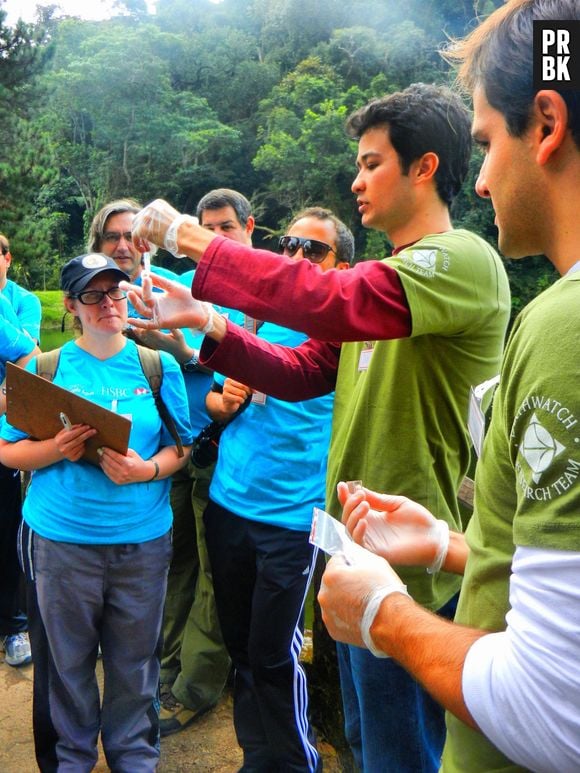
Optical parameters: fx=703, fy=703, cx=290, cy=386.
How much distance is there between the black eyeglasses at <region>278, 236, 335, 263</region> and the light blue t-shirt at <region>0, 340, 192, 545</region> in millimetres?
711

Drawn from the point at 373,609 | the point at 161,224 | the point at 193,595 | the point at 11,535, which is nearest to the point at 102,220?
the point at 11,535

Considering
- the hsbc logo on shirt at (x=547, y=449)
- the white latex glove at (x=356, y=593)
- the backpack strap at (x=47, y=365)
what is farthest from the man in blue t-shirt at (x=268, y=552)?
the hsbc logo on shirt at (x=547, y=449)

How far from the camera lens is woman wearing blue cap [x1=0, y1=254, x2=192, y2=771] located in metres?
2.54

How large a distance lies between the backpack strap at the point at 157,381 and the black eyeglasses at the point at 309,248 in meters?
0.71

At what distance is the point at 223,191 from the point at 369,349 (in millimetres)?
2267

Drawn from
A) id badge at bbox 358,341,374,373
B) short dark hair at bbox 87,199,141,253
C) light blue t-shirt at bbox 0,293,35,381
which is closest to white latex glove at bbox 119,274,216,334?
id badge at bbox 358,341,374,373

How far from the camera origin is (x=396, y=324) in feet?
→ 5.49

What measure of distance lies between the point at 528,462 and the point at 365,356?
1128mm

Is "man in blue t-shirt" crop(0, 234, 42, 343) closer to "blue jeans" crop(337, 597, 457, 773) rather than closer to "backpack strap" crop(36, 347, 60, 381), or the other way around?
"backpack strap" crop(36, 347, 60, 381)

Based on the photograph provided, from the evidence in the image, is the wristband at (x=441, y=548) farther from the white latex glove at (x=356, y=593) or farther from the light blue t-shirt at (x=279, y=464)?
the light blue t-shirt at (x=279, y=464)

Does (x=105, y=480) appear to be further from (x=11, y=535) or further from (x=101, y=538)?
(x=11, y=535)

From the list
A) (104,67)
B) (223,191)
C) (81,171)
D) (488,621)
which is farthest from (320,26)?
(488,621)

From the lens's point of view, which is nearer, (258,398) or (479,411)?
(479,411)

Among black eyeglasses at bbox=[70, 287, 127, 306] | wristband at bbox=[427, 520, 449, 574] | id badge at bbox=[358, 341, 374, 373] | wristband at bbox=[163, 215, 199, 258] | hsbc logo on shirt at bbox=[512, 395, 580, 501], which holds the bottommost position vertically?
wristband at bbox=[427, 520, 449, 574]
